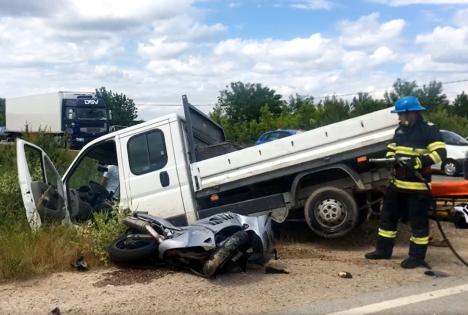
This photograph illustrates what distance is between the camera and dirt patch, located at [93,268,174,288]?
229 inches

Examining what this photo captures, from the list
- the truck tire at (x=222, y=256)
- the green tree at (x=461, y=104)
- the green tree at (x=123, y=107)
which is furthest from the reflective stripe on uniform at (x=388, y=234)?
the green tree at (x=461, y=104)

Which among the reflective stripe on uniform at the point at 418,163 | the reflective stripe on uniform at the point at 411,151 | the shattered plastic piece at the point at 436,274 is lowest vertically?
the shattered plastic piece at the point at 436,274

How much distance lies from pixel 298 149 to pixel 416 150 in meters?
1.45

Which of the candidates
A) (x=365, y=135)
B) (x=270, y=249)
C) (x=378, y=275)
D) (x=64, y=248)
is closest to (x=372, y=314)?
(x=378, y=275)

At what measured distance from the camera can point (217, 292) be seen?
5488mm

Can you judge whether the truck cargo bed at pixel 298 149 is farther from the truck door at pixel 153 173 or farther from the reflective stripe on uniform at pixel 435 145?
the reflective stripe on uniform at pixel 435 145

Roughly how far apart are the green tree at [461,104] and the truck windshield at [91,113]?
108 ft

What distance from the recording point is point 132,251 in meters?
6.16

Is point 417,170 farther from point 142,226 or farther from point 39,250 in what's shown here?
point 39,250

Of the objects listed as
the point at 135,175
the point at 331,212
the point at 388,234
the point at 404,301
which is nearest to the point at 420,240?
the point at 388,234

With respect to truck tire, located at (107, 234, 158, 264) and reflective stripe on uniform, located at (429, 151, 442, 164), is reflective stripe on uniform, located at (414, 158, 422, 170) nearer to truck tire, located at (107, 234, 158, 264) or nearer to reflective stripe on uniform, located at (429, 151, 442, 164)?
reflective stripe on uniform, located at (429, 151, 442, 164)

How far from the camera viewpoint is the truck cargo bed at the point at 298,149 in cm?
684

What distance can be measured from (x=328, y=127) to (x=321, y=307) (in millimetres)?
2624

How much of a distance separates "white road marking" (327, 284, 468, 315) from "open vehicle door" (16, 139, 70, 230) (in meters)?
3.99
